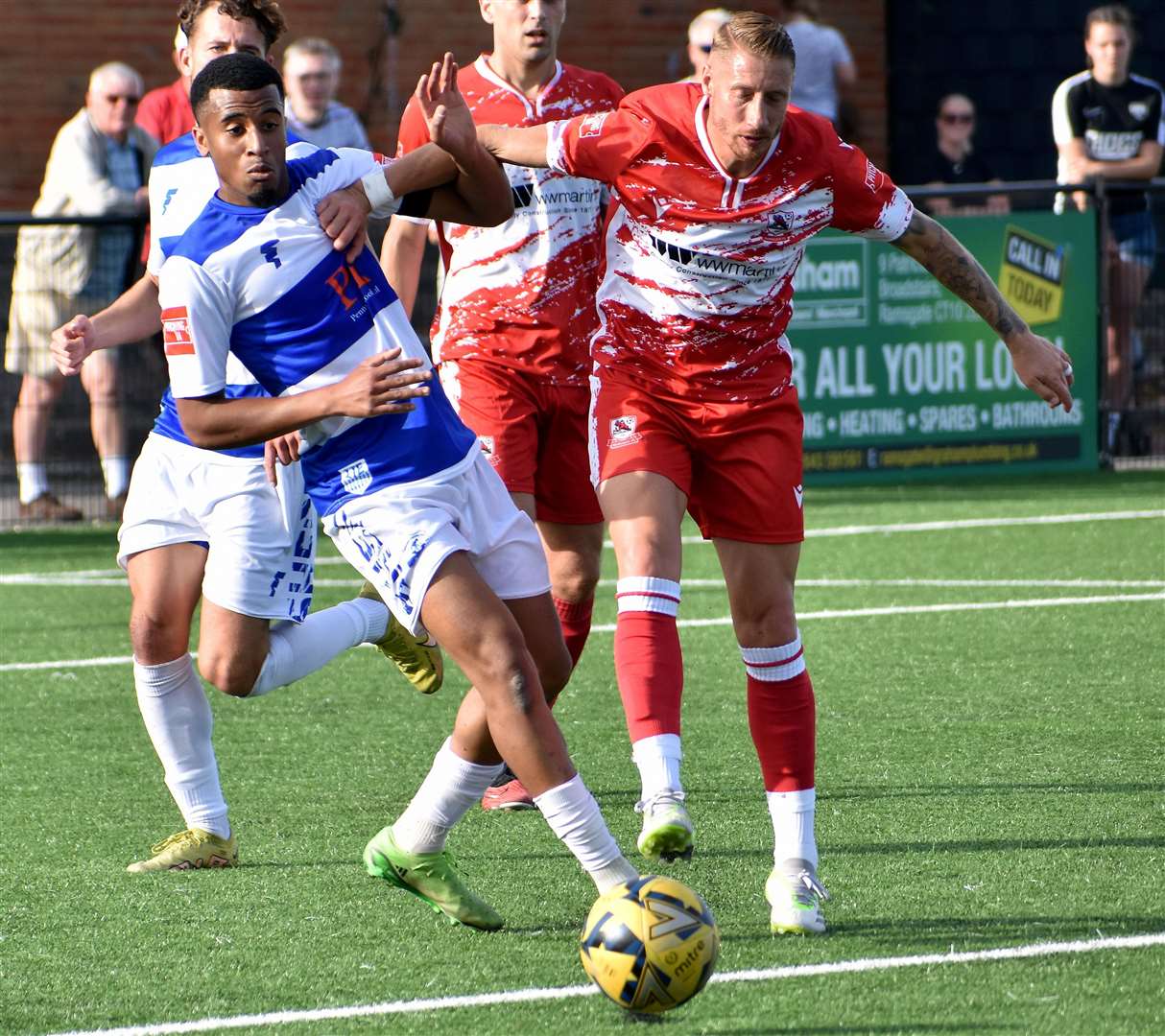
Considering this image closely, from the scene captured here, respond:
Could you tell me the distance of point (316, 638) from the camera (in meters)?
6.27

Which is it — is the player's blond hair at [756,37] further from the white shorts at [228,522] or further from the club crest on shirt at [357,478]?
the white shorts at [228,522]

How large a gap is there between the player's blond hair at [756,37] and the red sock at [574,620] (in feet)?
6.77

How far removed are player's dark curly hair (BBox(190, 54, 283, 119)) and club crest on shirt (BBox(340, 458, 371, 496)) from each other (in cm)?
88

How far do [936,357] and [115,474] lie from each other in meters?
5.25

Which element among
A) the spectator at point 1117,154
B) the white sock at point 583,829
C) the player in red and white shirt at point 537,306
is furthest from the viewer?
the spectator at point 1117,154

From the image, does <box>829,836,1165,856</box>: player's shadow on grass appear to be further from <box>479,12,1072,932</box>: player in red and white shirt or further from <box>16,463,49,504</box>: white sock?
<box>16,463,49,504</box>: white sock

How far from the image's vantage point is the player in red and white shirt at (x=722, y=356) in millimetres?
5434

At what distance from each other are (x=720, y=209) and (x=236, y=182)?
1.26 metres

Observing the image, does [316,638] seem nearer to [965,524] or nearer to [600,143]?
[600,143]

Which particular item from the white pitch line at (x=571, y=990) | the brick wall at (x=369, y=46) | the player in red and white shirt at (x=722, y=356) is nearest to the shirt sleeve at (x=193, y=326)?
the player in red and white shirt at (x=722, y=356)

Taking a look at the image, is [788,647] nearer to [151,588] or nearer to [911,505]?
[151,588]

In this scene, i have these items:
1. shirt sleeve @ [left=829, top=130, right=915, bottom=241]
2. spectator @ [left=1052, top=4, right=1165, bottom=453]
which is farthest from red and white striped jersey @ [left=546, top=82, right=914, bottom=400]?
spectator @ [left=1052, top=4, right=1165, bottom=453]

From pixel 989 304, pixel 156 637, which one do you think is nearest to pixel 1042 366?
pixel 989 304

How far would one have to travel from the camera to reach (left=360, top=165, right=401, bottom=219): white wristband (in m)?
5.30
